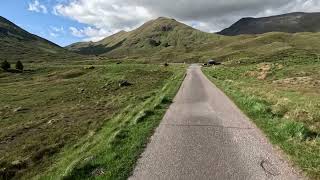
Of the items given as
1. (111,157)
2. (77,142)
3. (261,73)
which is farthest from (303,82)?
(111,157)

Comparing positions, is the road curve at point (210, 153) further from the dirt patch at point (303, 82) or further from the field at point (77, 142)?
the dirt patch at point (303, 82)

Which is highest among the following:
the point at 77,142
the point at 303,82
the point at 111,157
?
the point at 111,157

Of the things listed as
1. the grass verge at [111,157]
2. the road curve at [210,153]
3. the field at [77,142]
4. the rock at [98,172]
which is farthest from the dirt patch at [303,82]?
the rock at [98,172]

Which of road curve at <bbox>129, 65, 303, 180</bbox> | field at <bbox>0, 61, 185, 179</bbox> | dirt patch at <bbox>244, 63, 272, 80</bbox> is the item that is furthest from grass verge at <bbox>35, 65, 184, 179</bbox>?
dirt patch at <bbox>244, 63, 272, 80</bbox>

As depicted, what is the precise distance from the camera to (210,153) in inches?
510

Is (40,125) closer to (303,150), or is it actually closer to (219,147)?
(219,147)

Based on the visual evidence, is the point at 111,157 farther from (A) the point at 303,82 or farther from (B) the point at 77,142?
(A) the point at 303,82

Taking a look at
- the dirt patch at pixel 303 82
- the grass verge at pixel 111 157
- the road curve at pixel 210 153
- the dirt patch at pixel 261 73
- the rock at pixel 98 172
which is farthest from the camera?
the dirt patch at pixel 261 73

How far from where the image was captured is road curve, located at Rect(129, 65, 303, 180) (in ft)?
35.9

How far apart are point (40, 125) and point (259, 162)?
1874 cm

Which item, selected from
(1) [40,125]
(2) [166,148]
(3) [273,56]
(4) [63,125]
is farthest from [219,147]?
(3) [273,56]

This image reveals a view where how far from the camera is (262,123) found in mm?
18375

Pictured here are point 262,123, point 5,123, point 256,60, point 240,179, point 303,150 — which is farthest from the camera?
point 256,60

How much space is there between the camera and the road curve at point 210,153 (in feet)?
35.9
